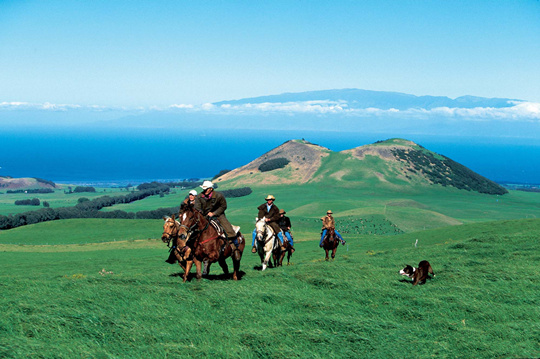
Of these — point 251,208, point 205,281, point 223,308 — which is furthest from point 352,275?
point 251,208

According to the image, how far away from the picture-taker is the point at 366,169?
17100 centimetres

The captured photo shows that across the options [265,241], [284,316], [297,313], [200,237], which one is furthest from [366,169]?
[284,316]

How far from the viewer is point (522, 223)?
136ft

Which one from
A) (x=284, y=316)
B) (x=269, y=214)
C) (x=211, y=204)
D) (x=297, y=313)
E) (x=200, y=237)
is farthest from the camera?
(x=269, y=214)

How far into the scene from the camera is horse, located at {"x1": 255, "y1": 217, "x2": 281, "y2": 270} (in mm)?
21047

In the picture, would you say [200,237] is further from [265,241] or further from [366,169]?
[366,169]

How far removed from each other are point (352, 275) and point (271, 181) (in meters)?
150

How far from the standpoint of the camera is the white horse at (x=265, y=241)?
69.3 feet

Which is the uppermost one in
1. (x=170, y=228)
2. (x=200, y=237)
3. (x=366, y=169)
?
(x=170, y=228)

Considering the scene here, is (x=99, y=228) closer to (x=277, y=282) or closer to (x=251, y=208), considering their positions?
(x=251, y=208)

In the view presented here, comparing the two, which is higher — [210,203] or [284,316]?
[210,203]

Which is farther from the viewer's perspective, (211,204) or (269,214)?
(269,214)

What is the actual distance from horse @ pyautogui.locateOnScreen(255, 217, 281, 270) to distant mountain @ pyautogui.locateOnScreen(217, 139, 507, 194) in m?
137

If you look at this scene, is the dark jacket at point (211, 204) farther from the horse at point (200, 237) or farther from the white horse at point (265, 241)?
the white horse at point (265, 241)
